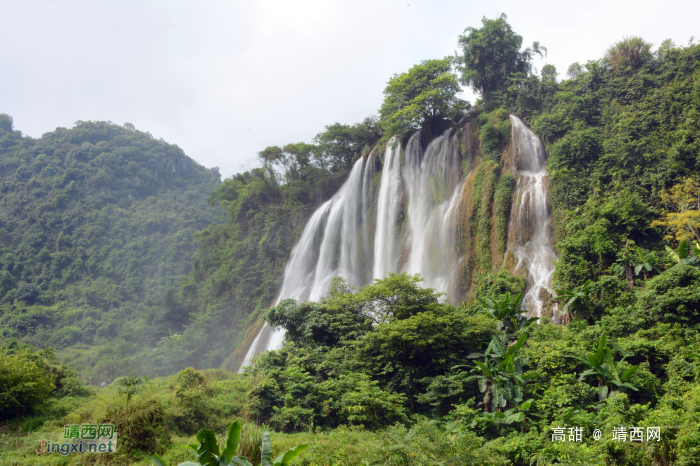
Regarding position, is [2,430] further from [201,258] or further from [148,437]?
[201,258]

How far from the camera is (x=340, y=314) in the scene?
12.0 meters

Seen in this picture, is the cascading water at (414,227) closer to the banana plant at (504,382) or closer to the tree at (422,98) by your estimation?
the tree at (422,98)

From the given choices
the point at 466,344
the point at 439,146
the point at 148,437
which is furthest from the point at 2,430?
the point at 439,146

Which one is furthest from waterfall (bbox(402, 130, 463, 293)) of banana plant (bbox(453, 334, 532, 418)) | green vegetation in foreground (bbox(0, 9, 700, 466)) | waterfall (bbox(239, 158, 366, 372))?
banana plant (bbox(453, 334, 532, 418))

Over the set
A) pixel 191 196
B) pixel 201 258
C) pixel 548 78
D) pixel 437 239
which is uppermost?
pixel 191 196

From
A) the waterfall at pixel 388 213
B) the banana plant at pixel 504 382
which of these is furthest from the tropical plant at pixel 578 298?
the waterfall at pixel 388 213

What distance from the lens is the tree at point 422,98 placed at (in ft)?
69.5

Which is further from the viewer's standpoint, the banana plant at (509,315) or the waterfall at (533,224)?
the waterfall at (533,224)

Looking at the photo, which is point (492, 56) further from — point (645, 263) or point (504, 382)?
point (504, 382)

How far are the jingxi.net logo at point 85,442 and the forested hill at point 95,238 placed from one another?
931 inches

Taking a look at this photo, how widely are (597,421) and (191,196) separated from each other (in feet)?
188

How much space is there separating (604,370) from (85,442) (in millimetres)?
9431

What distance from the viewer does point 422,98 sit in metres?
20.9

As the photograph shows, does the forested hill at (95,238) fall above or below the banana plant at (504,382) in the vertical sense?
Answer: above
